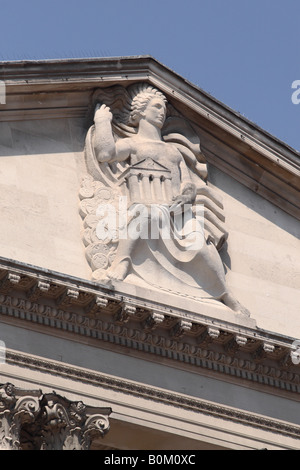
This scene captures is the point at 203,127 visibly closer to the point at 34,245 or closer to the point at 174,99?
the point at 174,99

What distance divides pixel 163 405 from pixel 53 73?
A: 564cm

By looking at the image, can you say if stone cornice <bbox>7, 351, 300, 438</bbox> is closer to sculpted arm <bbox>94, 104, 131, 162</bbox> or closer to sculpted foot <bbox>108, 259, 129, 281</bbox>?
sculpted foot <bbox>108, 259, 129, 281</bbox>

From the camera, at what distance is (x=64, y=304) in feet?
88.0

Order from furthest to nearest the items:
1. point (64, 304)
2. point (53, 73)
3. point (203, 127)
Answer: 1. point (203, 127)
2. point (53, 73)
3. point (64, 304)

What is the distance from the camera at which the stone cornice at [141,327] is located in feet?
87.1

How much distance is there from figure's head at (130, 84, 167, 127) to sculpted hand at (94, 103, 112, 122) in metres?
0.56

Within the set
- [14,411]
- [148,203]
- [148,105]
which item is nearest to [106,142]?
[148,203]

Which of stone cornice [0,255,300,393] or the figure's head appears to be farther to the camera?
the figure's head

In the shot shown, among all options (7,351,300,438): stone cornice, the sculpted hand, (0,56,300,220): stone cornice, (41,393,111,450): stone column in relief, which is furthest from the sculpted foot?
(0,56,300,220): stone cornice

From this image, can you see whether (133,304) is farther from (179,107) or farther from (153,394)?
(179,107)

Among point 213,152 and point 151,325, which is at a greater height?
point 213,152

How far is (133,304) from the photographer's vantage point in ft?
89.3

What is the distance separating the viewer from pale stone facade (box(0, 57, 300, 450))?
87.5 feet

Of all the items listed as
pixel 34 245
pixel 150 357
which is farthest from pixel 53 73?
pixel 150 357
